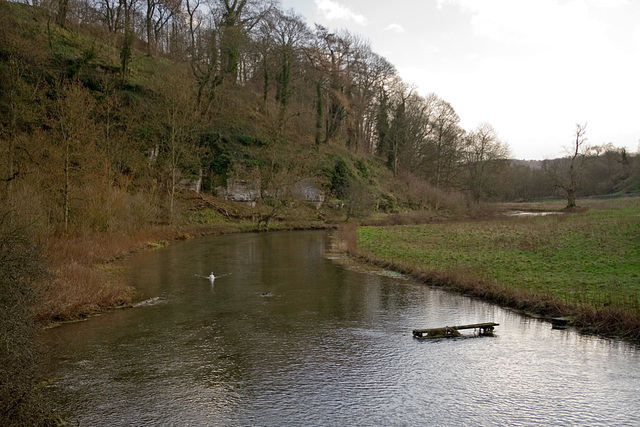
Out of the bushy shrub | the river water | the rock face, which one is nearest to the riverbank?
the river water

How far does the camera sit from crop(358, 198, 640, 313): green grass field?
1462 cm

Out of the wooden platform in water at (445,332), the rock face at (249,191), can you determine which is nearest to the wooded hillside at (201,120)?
the rock face at (249,191)

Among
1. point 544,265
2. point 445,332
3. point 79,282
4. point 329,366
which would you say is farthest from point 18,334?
point 544,265

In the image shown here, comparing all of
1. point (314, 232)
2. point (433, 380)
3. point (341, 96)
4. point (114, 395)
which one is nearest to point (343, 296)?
point (433, 380)

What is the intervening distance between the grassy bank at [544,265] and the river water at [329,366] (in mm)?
913

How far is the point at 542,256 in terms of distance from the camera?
21.2 metres

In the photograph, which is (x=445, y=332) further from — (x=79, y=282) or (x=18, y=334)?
(x=79, y=282)

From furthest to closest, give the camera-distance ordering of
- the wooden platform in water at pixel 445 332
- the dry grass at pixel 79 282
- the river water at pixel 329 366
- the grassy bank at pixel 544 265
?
the dry grass at pixel 79 282 < the grassy bank at pixel 544 265 < the wooden platform in water at pixel 445 332 < the river water at pixel 329 366

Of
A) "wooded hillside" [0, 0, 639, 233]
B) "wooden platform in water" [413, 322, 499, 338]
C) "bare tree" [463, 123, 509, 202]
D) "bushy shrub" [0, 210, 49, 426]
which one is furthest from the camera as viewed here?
"bare tree" [463, 123, 509, 202]

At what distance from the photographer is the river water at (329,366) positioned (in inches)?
314

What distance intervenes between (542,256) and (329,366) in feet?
48.9

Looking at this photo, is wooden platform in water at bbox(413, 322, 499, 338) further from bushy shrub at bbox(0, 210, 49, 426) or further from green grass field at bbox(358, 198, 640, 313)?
bushy shrub at bbox(0, 210, 49, 426)

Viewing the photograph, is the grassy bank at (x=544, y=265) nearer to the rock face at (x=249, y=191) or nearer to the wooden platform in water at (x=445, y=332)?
the wooden platform in water at (x=445, y=332)

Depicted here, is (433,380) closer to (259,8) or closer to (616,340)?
(616,340)
